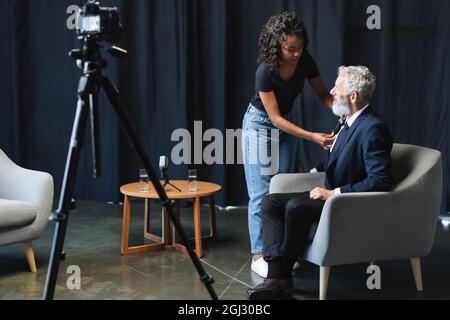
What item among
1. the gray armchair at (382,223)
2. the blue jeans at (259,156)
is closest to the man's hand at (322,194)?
the gray armchair at (382,223)

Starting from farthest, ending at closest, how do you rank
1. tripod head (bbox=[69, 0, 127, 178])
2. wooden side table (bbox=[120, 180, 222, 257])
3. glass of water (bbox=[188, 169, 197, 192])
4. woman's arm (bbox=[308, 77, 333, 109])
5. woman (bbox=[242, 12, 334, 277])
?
glass of water (bbox=[188, 169, 197, 192]) < wooden side table (bbox=[120, 180, 222, 257]) < woman's arm (bbox=[308, 77, 333, 109]) < woman (bbox=[242, 12, 334, 277]) < tripod head (bbox=[69, 0, 127, 178])

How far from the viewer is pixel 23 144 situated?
18.5 feet

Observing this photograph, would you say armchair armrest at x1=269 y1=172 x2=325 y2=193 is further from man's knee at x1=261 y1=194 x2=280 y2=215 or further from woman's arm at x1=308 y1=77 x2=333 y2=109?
woman's arm at x1=308 y1=77 x2=333 y2=109

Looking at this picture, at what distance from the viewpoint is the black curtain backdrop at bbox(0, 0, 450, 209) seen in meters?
4.94

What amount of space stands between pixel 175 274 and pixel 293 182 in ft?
2.64

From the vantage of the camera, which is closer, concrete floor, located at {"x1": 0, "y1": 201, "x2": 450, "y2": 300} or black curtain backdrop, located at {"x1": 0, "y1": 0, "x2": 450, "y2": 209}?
concrete floor, located at {"x1": 0, "y1": 201, "x2": 450, "y2": 300}

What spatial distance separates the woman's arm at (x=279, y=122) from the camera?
129 inches

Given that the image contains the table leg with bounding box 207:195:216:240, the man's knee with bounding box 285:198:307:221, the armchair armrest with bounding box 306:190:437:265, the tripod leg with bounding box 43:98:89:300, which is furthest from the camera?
the table leg with bounding box 207:195:216:240

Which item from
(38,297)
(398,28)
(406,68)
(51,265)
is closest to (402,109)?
(406,68)

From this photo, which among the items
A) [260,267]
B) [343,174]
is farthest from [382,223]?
[260,267]

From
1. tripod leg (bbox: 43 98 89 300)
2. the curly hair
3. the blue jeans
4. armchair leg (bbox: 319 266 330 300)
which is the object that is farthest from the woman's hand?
tripod leg (bbox: 43 98 89 300)

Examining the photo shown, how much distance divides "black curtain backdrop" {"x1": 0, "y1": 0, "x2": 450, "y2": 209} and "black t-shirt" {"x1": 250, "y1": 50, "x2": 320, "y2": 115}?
63.8 inches
